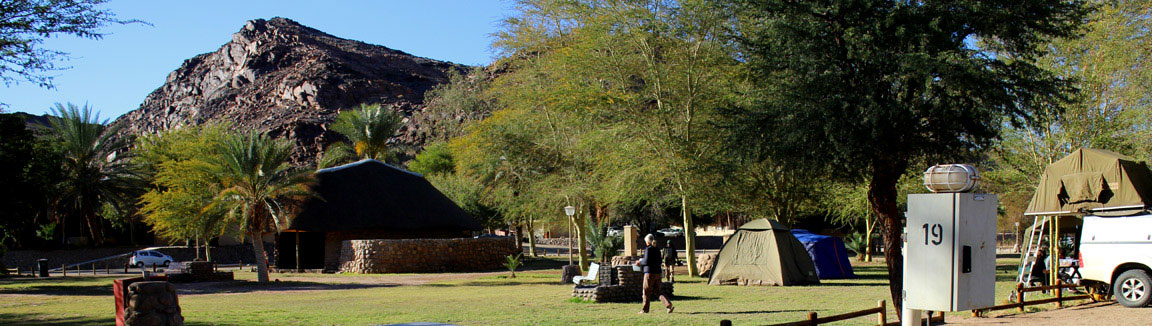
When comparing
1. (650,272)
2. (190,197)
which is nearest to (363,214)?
(190,197)

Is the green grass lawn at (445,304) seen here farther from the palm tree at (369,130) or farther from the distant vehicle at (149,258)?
the palm tree at (369,130)

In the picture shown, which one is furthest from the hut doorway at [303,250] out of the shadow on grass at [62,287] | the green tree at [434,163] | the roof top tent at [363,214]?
the green tree at [434,163]

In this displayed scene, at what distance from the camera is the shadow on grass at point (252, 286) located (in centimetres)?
2253

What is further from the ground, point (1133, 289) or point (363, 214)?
point (363, 214)

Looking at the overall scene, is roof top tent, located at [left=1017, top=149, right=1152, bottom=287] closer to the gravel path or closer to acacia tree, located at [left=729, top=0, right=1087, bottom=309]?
the gravel path

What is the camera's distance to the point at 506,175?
34562mm

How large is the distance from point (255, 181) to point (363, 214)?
9.11m

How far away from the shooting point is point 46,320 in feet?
46.9

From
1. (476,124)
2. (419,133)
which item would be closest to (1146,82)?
(476,124)

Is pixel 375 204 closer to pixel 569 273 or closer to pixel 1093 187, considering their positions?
pixel 569 273

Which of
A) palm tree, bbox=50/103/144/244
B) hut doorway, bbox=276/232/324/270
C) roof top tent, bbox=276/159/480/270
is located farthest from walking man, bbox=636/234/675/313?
palm tree, bbox=50/103/144/244

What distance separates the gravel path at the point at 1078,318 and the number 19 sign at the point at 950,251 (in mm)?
5685

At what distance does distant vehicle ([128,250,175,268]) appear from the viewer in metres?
39.9

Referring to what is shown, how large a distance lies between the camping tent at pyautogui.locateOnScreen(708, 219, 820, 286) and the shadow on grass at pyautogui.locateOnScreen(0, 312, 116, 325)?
1527 cm
